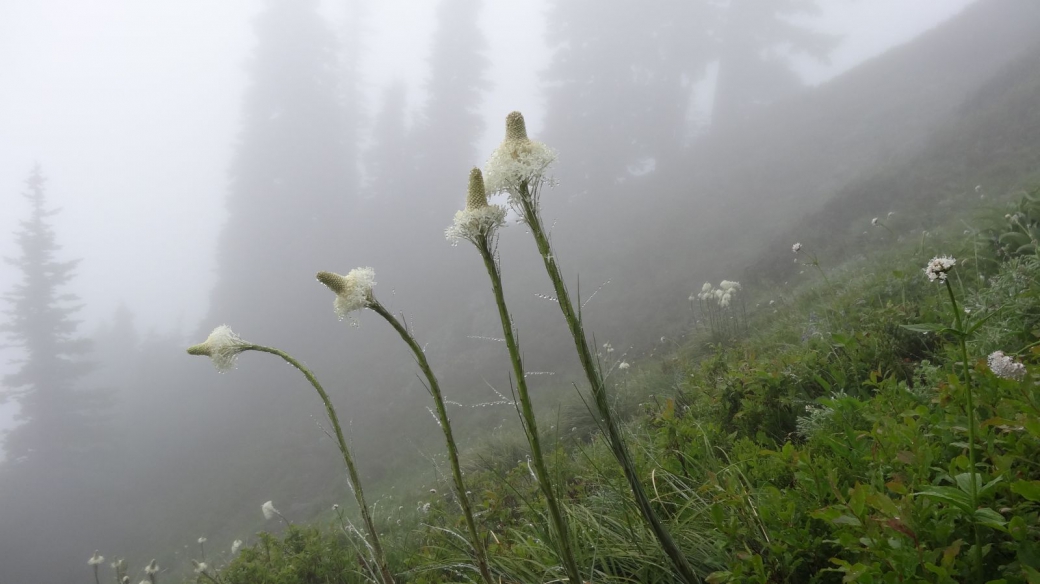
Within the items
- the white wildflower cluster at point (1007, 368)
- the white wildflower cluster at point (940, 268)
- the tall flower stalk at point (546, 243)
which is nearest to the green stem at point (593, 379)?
the tall flower stalk at point (546, 243)

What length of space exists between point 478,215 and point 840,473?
1.57 meters

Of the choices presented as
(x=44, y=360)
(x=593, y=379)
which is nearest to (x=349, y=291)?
(x=593, y=379)

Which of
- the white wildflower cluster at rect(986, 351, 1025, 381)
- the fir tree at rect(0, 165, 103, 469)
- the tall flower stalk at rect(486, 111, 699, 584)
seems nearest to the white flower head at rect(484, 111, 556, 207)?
the tall flower stalk at rect(486, 111, 699, 584)

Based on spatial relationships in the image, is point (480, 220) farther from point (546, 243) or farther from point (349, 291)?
point (349, 291)

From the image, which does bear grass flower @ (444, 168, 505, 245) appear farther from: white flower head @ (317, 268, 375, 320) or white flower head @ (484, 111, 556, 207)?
white flower head @ (317, 268, 375, 320)

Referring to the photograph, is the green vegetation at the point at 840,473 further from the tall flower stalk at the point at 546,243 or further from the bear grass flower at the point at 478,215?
the bear grass flower at the point at 478,215

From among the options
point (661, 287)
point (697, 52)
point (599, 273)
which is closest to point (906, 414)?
point (661, 287)

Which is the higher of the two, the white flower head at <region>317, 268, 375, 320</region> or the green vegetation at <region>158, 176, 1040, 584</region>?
the white flower head at <region>317, 268, 375, 320</region>

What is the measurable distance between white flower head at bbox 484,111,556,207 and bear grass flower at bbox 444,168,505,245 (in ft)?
0.19

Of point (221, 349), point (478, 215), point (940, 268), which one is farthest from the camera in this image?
point (221, 349)

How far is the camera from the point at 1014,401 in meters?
1.39

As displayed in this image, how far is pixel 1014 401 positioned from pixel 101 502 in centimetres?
3485

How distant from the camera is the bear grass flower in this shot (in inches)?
51.7

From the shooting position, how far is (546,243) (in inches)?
47.2
